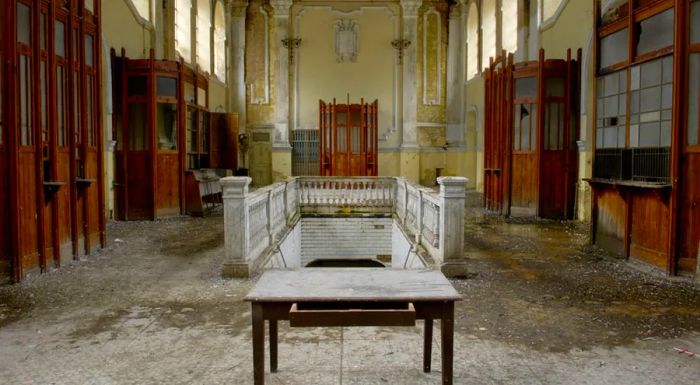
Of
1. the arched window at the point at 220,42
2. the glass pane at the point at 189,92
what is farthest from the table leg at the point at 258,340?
the arched window at the point at 220,42

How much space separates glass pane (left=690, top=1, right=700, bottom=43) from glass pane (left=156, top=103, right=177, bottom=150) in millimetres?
9439

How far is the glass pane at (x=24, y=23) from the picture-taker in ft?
20.2

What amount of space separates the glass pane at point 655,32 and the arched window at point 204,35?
12.2 meters

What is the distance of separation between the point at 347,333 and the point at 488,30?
47.3 feet

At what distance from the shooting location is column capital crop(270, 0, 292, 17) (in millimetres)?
18859

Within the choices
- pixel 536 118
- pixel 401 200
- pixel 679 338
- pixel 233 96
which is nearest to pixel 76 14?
pixel 401 200

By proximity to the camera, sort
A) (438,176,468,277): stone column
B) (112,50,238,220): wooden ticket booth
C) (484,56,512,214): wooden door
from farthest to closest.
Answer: (484,56,512,214): wooden door
(112,50,238,220): wooden ticket booth
(438,176,468,277): stone column

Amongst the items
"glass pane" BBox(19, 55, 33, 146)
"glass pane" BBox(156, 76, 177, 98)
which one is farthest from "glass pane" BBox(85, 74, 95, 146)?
"glass pane" BBox(156, 76, 177, 98)

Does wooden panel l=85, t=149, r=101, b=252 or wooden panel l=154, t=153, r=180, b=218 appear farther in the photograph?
wooden panel l=154, t=153, r=180, b=218

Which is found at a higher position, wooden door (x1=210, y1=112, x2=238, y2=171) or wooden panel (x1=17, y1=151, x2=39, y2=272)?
wooden door (x1=210, y1=112, x2=238, y2=171)

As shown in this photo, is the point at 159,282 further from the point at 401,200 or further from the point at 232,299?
the point at 401,200

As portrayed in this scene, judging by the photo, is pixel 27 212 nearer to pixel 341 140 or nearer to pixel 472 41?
pixel 341 140

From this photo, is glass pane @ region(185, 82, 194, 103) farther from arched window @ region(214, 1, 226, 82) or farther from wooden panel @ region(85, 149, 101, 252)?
arched window @ region(214, 1, 226, 82)

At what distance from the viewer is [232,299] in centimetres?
529
